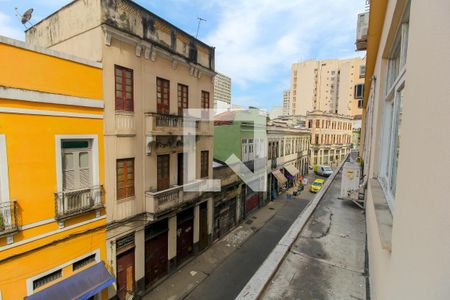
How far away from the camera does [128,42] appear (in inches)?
318

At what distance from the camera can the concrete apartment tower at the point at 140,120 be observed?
771cm

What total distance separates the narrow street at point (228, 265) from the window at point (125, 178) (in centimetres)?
455

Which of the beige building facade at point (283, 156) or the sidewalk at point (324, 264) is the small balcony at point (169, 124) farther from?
the beige building facade at point (283, 156)

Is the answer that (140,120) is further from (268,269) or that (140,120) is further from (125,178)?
(268,269)

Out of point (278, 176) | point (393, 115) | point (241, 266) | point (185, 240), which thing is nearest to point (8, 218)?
point (185, 240)

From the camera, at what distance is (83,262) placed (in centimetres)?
739

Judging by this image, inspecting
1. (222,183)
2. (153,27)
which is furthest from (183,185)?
(153,27)

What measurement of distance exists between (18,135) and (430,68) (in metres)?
7.77

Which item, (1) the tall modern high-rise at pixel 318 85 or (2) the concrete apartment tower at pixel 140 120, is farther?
(1) the tall modern high-rise at pixel 318 85

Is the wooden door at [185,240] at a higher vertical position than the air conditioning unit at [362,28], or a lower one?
lower

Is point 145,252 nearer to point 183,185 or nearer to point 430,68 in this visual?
point 183,185

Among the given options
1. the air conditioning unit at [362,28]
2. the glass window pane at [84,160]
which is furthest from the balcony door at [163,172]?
the air conditioning unit at [362,28]

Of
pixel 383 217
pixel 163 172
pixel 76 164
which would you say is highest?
pixel 383 217

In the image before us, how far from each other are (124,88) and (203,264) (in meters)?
9.23
